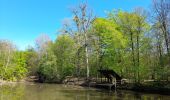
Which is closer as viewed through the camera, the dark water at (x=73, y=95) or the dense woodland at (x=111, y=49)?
the dark water at (x=73, y=95)

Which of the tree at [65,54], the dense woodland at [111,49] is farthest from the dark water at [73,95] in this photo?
the tree at [65,54]

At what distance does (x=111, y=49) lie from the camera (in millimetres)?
48062

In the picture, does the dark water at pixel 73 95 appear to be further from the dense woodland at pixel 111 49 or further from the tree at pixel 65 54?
the tree at pixel 65 54

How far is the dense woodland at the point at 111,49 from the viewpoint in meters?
39.5

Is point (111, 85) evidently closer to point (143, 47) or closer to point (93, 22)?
point (143, 47)

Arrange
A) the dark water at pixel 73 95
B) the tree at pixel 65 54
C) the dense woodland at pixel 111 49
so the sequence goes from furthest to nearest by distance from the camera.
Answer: the tree at pixel 65 54, the dense woodland at pixel 111 49, the dark water at pixel 73 95

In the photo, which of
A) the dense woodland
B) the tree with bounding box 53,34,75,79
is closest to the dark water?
the dense woodland

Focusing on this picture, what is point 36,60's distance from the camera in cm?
8662

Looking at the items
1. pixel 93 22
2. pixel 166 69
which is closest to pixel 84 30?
pixel 93 22

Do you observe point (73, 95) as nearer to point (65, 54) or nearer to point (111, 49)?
point (111, 49)

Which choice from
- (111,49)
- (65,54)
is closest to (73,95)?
(111,49)

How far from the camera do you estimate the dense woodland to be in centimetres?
3947

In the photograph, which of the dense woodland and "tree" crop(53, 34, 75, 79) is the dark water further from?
"tree" crop(53, 34, 75, 79)

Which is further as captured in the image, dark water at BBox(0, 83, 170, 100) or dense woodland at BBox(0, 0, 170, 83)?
dense woodland at BBox(0, 0, 170, 83)
